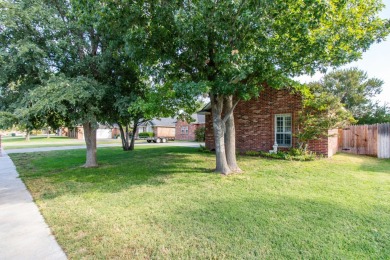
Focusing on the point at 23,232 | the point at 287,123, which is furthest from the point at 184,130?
the point at 23,232

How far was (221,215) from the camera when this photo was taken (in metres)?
4.18

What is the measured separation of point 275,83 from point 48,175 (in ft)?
29.4

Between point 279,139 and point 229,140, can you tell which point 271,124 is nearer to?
point 279,139

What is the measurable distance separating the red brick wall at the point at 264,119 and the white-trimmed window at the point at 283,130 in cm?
23

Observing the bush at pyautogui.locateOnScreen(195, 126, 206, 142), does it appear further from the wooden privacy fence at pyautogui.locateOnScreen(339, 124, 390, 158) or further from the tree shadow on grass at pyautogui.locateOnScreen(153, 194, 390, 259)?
the tree shadow on grass at pyautogui.locateOnScreen(153, 194, 390, 259)

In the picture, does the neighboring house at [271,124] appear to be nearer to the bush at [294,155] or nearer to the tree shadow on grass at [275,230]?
the bush at [294,155]

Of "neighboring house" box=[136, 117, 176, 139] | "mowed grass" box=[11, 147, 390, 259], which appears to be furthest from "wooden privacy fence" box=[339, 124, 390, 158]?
"neighboring house" box=[136, 117, 176, 139]

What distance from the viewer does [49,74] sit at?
25.5 feet

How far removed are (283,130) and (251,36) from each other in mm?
7247

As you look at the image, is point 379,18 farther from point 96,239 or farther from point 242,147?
point 96,239

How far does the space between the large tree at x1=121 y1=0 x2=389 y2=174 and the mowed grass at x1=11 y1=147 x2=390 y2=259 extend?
2.94 meters

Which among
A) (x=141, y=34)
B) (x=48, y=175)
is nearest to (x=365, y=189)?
(x=141, y=34)

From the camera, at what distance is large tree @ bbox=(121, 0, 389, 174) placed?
5602mm

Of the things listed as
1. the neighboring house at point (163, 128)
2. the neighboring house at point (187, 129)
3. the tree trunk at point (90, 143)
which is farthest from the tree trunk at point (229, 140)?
the neighboring house at point (163, 128)
